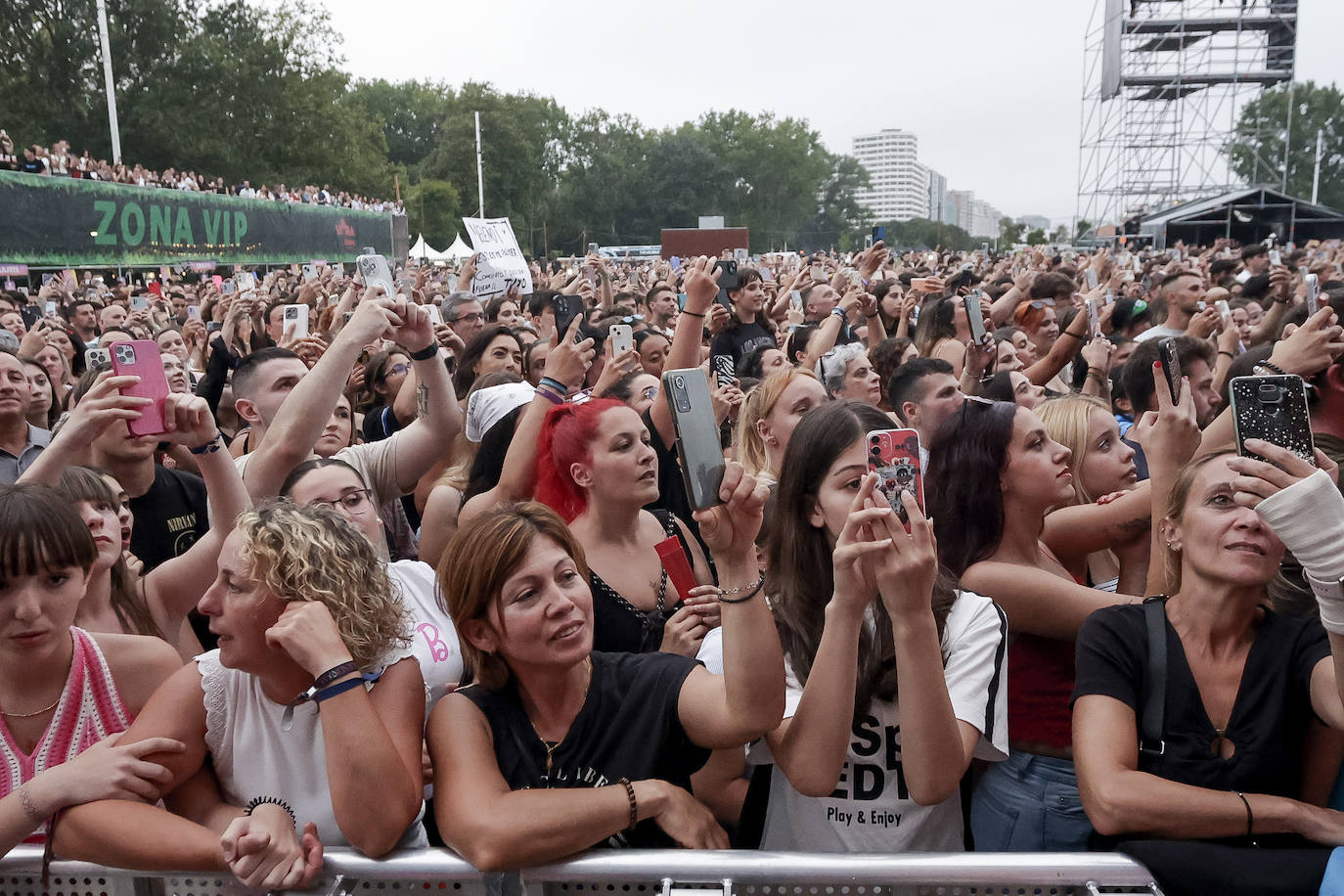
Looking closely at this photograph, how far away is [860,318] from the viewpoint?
9.32 m

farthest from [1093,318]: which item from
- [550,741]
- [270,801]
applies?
[270,801]

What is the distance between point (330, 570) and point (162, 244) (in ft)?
78.3

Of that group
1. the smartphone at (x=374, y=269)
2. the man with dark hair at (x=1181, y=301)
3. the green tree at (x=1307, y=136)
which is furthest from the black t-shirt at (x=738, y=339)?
the green tree at (x=1307, y=136)

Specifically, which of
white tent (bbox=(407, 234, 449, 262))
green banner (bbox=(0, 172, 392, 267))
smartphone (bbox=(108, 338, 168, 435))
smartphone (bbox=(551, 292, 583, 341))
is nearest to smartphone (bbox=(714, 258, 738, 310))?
smartphone (bbox=(551, 292, 583, 341))

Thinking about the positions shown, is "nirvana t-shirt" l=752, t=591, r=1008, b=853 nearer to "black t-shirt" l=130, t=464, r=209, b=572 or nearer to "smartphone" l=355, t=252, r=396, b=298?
"black t-shirt" l=130, t=464, r=209, b=572

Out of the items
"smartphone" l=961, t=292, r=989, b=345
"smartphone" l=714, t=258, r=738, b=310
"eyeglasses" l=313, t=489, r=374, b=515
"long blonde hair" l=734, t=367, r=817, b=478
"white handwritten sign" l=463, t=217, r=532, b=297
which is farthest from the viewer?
"white handwritten sign" l=463, t=217, r=532, b=297

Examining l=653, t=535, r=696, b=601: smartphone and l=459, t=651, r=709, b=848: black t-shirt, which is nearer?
l=459, t=651, r=709, b=848: black t-shirt

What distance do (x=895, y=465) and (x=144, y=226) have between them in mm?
23786

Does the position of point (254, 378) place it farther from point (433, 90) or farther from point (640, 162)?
point (433, 90)

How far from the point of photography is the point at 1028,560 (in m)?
2.78

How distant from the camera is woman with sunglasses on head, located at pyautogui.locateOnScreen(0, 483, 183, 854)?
85.0 inches

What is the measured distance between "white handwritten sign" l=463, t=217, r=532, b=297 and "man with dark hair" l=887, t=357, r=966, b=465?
5978 millimetres

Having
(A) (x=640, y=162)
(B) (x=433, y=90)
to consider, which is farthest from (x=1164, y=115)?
(B) (x=433, y=90)

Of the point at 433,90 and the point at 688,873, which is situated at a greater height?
the point at 433,90
